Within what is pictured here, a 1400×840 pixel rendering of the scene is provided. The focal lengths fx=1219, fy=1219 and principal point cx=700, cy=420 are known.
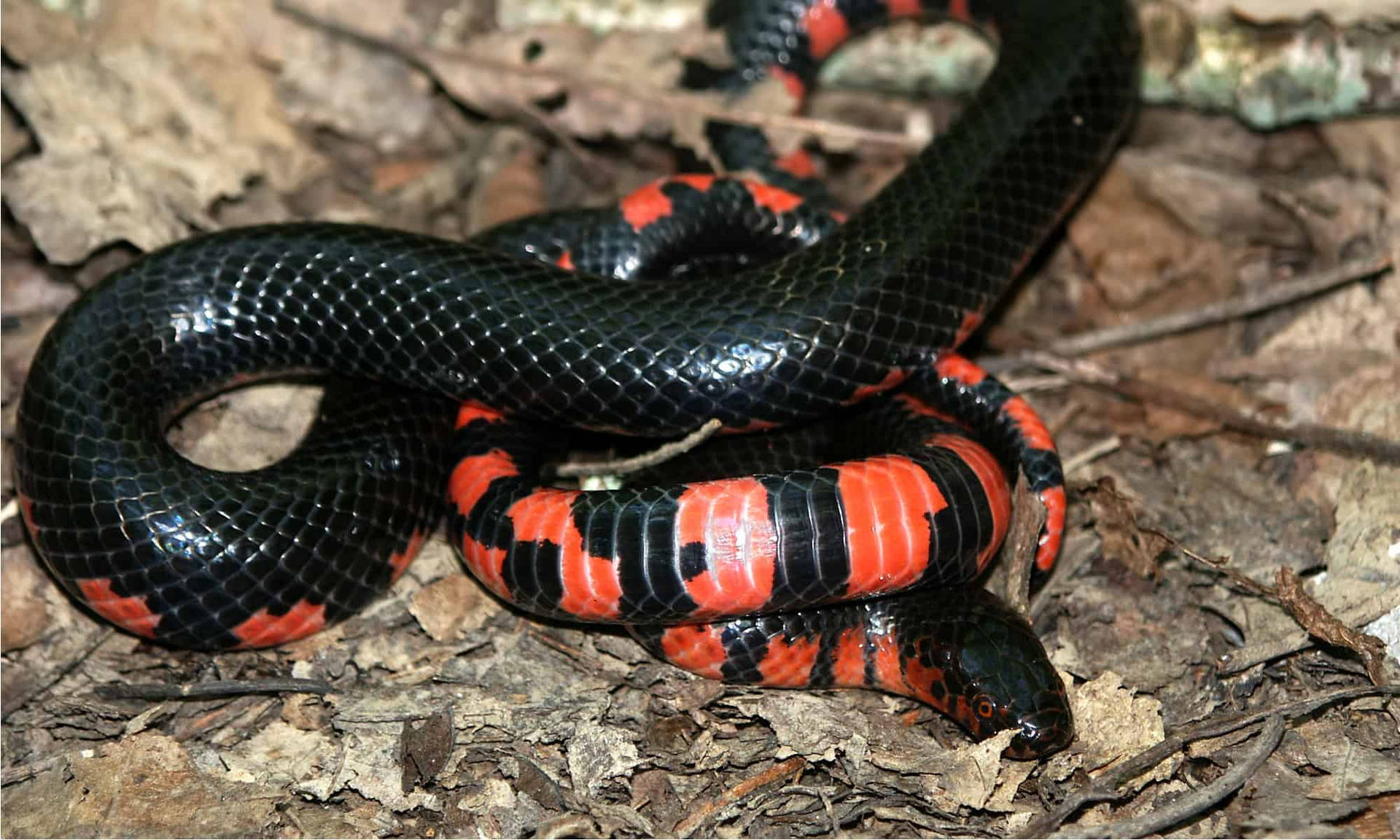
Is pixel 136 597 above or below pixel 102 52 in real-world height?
below

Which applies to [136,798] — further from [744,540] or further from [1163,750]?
[1163,750]

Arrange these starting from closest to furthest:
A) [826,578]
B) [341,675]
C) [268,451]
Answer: [826,578]
[341,675]
[268,451]

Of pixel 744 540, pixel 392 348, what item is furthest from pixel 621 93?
pixel 744 540

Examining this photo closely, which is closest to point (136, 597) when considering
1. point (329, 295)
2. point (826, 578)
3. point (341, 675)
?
point (341, 675)

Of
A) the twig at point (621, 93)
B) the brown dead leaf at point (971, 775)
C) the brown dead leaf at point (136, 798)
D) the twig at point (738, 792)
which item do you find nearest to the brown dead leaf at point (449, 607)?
the brown dead leaf at point (136, 798)

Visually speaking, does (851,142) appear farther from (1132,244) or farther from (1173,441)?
(1173,441)

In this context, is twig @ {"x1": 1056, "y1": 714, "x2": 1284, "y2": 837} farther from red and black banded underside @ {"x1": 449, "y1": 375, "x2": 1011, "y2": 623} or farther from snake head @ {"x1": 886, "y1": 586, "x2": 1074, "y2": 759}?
red and black banded underside @ {"x1": 449, "y1": 375, "x2": 1011, "y2": 623}

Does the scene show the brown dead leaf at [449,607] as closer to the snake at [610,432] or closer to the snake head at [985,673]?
the snake at [610,432]
